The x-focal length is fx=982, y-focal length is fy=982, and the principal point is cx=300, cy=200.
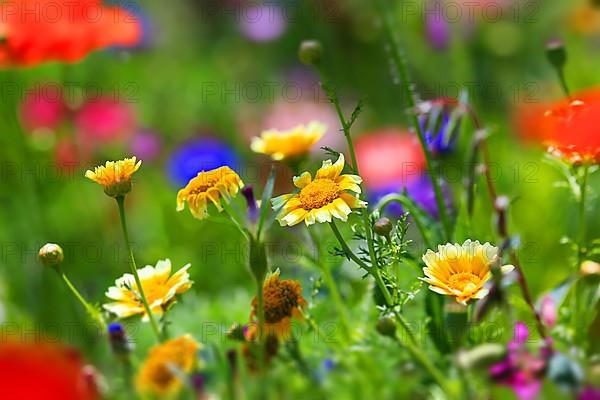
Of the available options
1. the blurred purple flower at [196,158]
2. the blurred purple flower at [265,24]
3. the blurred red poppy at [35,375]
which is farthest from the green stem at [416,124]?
the blurred purple flower at [265,24]

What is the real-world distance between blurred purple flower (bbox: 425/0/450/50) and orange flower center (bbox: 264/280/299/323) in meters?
1.17

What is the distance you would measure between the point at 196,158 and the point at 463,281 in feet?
3.59

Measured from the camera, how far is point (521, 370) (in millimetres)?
533

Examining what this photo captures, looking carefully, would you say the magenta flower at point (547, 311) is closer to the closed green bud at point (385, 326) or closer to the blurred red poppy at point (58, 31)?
the closed green bud at point (385, 326)

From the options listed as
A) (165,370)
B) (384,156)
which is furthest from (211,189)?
(384,156)

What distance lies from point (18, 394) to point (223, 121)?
5.14ft

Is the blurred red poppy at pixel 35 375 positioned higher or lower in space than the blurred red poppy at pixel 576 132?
lower

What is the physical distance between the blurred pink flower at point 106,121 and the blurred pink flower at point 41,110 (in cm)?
5

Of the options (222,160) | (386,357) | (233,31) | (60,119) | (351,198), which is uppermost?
(233,31)

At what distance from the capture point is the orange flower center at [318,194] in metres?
0.60

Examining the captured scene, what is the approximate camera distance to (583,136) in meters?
0.62

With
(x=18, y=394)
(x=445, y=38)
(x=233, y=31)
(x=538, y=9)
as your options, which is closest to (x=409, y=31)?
(x=445, y=38)

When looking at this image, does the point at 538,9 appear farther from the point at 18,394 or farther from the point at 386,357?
the point at 18,394

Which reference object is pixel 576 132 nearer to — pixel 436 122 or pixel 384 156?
pixel 436 122
